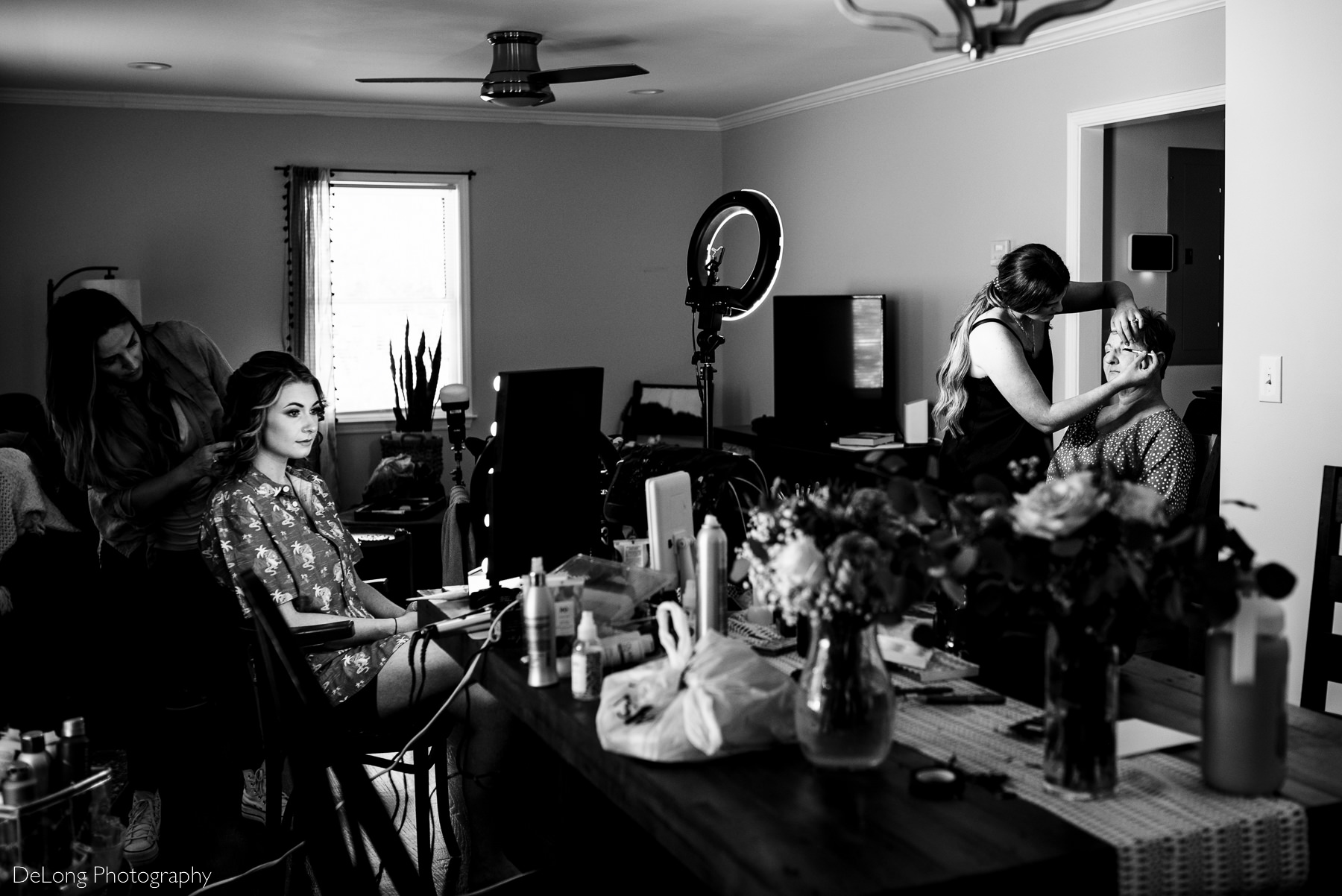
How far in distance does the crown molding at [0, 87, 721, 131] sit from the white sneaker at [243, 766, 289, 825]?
472 centimetres

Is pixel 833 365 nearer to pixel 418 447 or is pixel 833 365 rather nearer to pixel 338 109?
pixel 418 447

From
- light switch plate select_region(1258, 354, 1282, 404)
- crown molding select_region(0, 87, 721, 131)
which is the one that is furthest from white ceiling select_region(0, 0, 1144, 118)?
light switch plate select_region(1258, 354, 1282, 404)

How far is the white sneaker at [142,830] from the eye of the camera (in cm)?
305

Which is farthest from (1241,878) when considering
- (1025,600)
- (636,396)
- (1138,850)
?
(636,396)

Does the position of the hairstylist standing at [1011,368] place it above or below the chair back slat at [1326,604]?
above

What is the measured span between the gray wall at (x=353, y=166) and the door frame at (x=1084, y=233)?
10.5 feet

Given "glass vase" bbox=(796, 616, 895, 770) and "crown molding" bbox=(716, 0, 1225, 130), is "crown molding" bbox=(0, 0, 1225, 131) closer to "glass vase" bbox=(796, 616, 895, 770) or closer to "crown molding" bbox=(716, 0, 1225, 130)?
"crown molding" bbox=(716, 0, 1225, 130)

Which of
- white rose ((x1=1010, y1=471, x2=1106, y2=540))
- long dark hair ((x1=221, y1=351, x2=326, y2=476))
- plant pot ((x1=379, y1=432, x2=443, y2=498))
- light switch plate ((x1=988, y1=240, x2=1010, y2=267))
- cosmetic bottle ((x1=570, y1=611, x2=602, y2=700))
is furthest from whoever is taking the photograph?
plant pot ((x1=379, y1=432, x2=443, y2=498))

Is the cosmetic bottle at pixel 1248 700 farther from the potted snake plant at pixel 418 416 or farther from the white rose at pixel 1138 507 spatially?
the potted snake plant at pixel 418 416

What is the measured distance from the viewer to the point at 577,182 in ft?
25.4

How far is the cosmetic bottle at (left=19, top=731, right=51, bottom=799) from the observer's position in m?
2.17

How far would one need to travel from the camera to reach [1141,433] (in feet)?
9.92

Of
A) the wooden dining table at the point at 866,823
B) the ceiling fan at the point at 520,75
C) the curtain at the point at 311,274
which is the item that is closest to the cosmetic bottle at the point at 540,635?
the wooden dining table at the point at 866,823

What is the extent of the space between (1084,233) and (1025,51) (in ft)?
2.90
